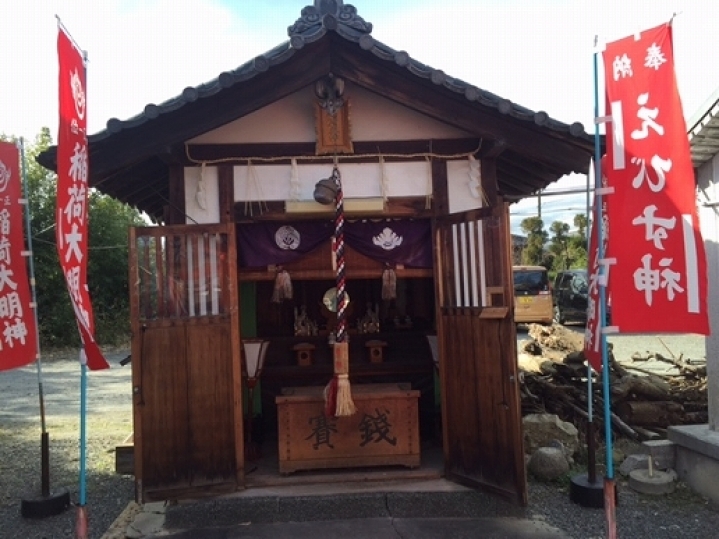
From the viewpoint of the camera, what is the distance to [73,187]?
5504 millimetres

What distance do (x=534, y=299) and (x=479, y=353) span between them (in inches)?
739

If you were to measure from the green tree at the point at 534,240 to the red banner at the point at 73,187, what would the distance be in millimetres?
32598

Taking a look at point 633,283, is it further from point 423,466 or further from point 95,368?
point 95,368

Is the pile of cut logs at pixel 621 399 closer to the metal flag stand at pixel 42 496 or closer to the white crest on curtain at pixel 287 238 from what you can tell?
the white crest on curtain at pixel 287 238

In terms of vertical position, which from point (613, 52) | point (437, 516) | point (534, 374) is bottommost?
point (437, 516)

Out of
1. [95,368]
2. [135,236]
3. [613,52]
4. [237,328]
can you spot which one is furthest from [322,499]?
[613,52]

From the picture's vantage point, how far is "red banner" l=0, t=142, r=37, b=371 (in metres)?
6.23

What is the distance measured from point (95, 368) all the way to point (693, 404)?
908 centimetres

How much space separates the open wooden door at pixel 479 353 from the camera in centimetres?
640

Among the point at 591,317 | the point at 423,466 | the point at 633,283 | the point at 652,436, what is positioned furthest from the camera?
the point at 652,436

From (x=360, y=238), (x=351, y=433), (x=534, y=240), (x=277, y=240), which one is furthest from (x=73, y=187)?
(x=534, y=240)

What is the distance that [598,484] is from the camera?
679 centimetres

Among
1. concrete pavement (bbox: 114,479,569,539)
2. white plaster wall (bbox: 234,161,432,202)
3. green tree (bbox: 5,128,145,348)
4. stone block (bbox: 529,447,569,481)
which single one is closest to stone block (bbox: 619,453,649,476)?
stone block (bbox: 529,447,569,481)

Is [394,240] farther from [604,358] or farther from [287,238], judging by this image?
[604,358]
